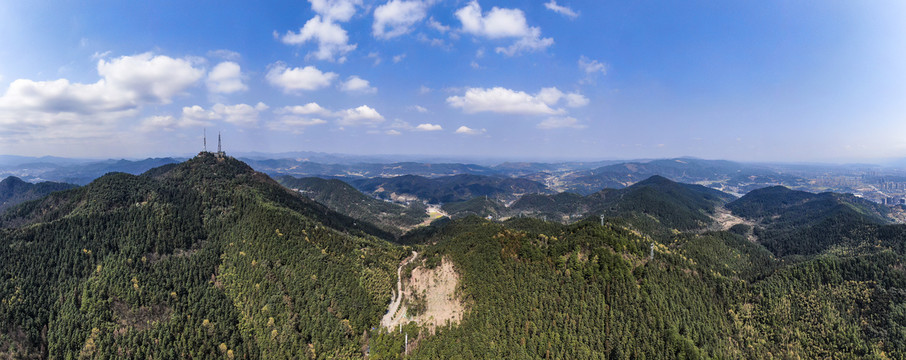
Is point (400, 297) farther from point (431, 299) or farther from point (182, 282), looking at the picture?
point (182, 282)

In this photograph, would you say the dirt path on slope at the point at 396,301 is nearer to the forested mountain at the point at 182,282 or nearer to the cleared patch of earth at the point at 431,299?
the cleared patch of earth at the point at 431,299

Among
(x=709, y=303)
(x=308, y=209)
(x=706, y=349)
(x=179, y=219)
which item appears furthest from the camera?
(x=308, y=209)

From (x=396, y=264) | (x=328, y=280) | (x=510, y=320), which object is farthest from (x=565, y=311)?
(x=328, y=280)

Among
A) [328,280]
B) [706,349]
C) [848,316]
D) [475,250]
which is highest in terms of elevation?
[475,250]

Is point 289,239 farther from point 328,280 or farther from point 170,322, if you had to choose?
point 170,322

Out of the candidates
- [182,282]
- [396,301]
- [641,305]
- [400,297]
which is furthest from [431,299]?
[182,282]

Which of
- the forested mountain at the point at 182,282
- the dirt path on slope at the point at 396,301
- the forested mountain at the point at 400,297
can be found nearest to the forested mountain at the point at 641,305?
the forested mountain at the point at 400,297

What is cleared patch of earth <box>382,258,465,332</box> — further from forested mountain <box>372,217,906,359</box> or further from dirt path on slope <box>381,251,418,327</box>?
forested mountain <box>372,217,906,359</box>
